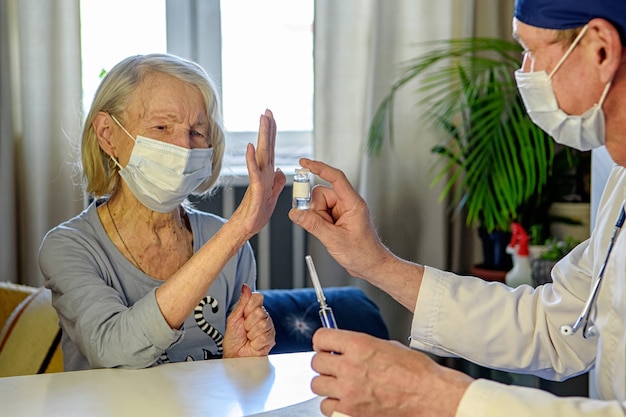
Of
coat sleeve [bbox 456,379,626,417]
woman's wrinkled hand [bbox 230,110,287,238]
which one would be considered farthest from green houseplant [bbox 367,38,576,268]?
coat sleeve [bbox 456,379,626,417]

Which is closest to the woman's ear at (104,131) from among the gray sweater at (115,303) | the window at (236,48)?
the gray sweater at (115,303)

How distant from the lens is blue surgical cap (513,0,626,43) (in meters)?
1.32

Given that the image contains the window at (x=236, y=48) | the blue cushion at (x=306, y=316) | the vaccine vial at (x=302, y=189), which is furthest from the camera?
the window at (x=236, y=48)

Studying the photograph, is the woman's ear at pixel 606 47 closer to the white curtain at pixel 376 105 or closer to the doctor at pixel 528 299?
the doctor at pixel 528 299

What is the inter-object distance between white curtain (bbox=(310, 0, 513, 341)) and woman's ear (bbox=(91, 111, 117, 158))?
155 cm

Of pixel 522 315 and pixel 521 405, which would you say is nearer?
pixel 521 405

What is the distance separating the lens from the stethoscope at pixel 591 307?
1.37 metres

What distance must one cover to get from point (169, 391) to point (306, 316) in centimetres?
137

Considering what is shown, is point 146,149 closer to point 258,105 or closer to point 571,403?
point 571,403

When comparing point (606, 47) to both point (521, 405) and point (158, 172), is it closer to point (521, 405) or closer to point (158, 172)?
point (521, 405)

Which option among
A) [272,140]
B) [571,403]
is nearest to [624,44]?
[571,403]

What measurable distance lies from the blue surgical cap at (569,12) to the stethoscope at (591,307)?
304 mm

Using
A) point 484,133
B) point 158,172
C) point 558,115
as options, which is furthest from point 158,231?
point 484,133

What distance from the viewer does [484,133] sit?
3.15 metres
